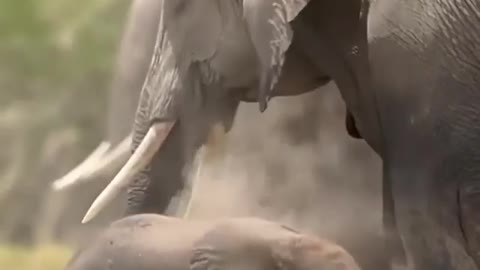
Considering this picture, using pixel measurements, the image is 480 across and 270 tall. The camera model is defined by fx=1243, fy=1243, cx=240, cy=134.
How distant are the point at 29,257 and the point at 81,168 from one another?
0.21 m

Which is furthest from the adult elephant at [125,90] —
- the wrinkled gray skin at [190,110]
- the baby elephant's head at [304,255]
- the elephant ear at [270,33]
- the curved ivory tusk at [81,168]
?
the baby elephant's head at [304,255]

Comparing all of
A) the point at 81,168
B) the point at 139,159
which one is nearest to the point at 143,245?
the point at 139,159

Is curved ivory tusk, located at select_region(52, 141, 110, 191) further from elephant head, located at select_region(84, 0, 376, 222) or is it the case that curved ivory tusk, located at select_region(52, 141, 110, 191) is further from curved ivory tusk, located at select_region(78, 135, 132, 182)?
elephant head, located at select_region(84, 0, 376, 222)

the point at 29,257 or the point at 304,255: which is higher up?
the point at 304,255

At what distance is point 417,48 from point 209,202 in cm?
43

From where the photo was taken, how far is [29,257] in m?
1.61

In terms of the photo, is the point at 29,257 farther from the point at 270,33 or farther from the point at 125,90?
the point at 270,33

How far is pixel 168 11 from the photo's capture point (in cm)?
125

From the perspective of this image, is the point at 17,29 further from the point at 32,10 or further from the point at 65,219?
the point at 65,219

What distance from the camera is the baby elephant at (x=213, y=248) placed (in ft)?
3.30

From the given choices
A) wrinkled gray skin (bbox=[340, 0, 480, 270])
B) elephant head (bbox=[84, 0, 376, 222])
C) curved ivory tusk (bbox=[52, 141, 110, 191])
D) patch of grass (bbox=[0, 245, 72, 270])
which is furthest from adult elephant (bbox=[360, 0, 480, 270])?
patch of grass (bbox=[0, 245, 72, 270])

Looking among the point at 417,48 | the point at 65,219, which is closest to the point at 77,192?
the point at 65,219

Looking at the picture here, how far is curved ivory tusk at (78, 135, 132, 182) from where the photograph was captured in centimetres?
135

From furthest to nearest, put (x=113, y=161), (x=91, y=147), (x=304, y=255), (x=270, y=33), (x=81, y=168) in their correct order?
(x=91, y=147), (x=81, y=168), (x=113, y=161), (x=270, y=33), (x=304, y=255)
